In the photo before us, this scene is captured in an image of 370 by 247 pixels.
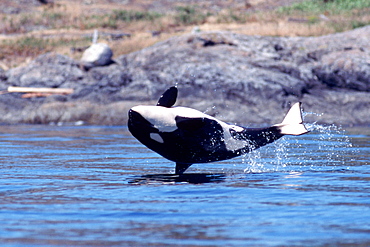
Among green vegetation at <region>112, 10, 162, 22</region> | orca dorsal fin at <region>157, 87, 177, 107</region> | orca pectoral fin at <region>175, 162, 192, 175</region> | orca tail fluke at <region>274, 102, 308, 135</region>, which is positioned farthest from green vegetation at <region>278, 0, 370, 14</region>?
orca dorsal fin at <region>157, 87, 177, 107</region>

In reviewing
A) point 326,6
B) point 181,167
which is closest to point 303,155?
point 181,167

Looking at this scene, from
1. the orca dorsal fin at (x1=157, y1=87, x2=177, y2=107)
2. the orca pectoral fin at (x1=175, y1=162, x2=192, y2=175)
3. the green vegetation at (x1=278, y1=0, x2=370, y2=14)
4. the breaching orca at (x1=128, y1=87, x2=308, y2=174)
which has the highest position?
the green vegetation at (x1=278, y1=0, x2=370, y2=14)

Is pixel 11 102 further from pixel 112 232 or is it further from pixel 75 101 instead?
pixel 112 232

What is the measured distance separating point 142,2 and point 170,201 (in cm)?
7617

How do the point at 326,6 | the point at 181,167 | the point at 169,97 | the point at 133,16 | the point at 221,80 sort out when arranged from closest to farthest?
the point at 169,97 → the point at 181,167 → the point at 221,80 → the point at 133,16 → the point at 326,6

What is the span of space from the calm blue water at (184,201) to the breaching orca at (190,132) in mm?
435

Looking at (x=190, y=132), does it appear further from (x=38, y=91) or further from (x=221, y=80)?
(x=38, y=91)

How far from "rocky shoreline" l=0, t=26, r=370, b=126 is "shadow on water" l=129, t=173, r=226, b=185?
597 inches

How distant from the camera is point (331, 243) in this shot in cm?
568

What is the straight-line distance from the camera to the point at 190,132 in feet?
32.9

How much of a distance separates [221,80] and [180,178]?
1863 centimetres

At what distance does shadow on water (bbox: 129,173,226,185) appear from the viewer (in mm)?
9977

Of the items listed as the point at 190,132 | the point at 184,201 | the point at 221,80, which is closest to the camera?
the point at 184,201

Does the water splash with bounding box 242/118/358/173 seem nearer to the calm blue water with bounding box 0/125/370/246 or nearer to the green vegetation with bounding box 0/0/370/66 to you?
the calm blue water with bounding box 0/125/370/246
